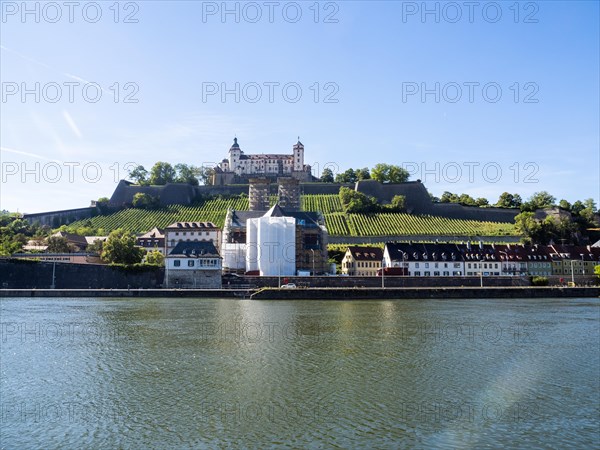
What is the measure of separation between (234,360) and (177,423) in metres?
7.03

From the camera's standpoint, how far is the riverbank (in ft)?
162

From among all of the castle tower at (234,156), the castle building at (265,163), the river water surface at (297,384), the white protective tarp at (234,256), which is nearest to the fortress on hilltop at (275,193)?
the castle building at (265,163)

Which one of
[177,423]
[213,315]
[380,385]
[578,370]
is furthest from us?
[213,315]

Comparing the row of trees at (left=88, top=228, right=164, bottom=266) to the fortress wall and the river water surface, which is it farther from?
the fortress wall

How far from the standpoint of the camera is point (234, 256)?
6769 cm

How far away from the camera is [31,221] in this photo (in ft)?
287

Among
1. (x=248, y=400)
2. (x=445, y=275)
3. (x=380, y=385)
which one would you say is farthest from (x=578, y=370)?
(x=445, y=275)

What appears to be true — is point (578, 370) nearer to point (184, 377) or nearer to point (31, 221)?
point (184, 377)

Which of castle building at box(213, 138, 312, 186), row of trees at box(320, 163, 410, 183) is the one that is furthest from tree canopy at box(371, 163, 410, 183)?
castle building at box(213, 138, 312, 186)

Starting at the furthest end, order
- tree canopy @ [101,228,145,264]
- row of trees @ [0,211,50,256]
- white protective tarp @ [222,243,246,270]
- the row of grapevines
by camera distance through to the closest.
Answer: the row of grapevines → white protective tarp @ [222,243,246,270] → row of trees @ [0,211,50,256] → tree canopy @ [101,228,145,264]

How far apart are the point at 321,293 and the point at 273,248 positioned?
541 inches

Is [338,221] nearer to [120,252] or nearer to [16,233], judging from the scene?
[120,252]

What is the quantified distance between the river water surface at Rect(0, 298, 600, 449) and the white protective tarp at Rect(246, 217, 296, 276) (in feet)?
100

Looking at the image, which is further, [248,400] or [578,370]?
[578,370]
